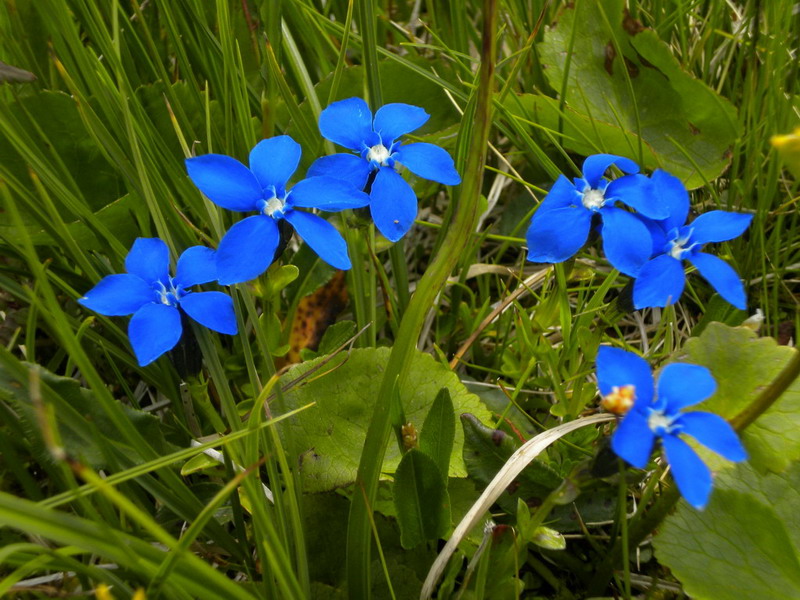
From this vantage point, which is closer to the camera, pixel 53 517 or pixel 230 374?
pixel 53 517

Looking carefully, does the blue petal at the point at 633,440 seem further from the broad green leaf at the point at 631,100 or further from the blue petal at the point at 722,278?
the broad green leaf at the point at 631,100

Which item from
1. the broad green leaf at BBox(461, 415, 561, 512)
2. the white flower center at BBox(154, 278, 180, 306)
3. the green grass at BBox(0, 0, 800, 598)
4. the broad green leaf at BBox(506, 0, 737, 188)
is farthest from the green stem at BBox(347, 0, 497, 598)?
the broad green leaf at BBox(506, 0, 737, 188)

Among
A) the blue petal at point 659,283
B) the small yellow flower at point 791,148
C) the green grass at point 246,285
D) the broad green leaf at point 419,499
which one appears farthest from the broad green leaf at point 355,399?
the small yellow flower at point 791,148

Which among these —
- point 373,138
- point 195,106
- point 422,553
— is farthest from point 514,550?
point 195,106

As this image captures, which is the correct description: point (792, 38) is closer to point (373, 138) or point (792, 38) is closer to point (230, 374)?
point (373, 138)

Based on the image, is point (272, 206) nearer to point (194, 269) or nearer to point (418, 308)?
point (194, 269)

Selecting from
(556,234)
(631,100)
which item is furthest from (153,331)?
(631,100)
